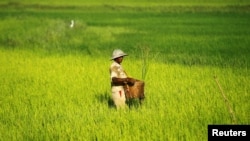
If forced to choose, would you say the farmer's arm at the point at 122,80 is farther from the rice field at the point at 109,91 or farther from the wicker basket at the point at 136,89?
the rice field at the point at 109,91

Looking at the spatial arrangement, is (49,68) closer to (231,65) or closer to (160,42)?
(231,65)

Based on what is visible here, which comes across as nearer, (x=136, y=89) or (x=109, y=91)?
(x=136, y=89)

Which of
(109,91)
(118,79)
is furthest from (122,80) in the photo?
(109,91)

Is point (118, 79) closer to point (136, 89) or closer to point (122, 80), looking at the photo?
point (122, 80)

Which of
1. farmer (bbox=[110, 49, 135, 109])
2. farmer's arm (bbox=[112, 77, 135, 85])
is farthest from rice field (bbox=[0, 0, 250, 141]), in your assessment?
farmer's arm (bbox=[112, 77, 135, 85])

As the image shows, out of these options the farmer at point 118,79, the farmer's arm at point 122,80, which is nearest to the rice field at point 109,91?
the farmer at point 118,79

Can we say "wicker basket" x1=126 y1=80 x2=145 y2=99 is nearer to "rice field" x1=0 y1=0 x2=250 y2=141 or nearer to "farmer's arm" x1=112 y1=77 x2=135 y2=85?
"farmer's arm" x1=112 y1=77 x2=135 y2=85

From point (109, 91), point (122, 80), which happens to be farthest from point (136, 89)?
point (109, 91)

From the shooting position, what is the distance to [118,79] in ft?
17.0

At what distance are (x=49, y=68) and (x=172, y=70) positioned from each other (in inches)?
104

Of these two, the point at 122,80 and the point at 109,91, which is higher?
the point at 122,80

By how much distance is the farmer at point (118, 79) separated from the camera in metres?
5.20

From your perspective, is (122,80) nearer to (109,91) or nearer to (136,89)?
(136,89)

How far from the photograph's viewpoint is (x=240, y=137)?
3945 millimetres
